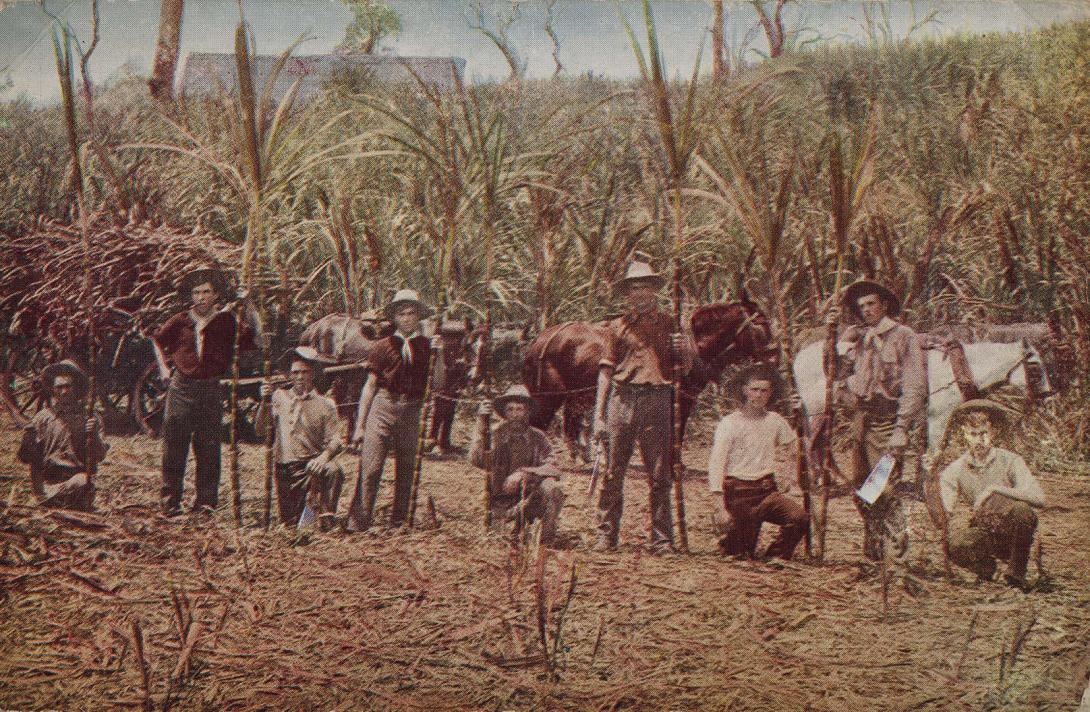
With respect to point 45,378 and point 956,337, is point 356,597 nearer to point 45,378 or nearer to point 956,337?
point 45,378

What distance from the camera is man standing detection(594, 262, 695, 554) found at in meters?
3.78

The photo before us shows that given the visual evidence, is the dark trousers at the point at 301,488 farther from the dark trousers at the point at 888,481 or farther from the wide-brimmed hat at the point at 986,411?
the wide-brimmed hat at the point at 986,411

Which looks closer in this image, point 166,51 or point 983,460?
point 983,460

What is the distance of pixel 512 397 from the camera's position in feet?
12.9

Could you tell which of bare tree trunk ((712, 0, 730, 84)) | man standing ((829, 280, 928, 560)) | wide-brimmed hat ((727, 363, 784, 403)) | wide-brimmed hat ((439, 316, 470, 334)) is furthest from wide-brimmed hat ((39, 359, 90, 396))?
man standing ((829, 280, 928, 560))

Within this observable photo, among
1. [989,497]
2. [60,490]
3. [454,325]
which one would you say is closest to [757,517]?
[989,497]

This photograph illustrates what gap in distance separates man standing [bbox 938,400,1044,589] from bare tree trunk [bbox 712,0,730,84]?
1631 mm

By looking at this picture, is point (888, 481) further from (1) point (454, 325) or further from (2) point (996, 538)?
(1) point (454, 325)

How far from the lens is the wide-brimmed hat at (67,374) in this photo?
396 centimetres

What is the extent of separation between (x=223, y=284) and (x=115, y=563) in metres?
1.20

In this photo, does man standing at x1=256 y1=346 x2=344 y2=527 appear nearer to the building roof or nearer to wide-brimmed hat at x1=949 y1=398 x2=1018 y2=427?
the building roof

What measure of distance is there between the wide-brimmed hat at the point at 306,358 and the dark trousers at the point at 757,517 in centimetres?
171

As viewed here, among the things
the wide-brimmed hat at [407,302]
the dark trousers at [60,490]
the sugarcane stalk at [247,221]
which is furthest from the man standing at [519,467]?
the dark trousers at [60,490]

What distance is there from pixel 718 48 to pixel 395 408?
1986 millimetres
